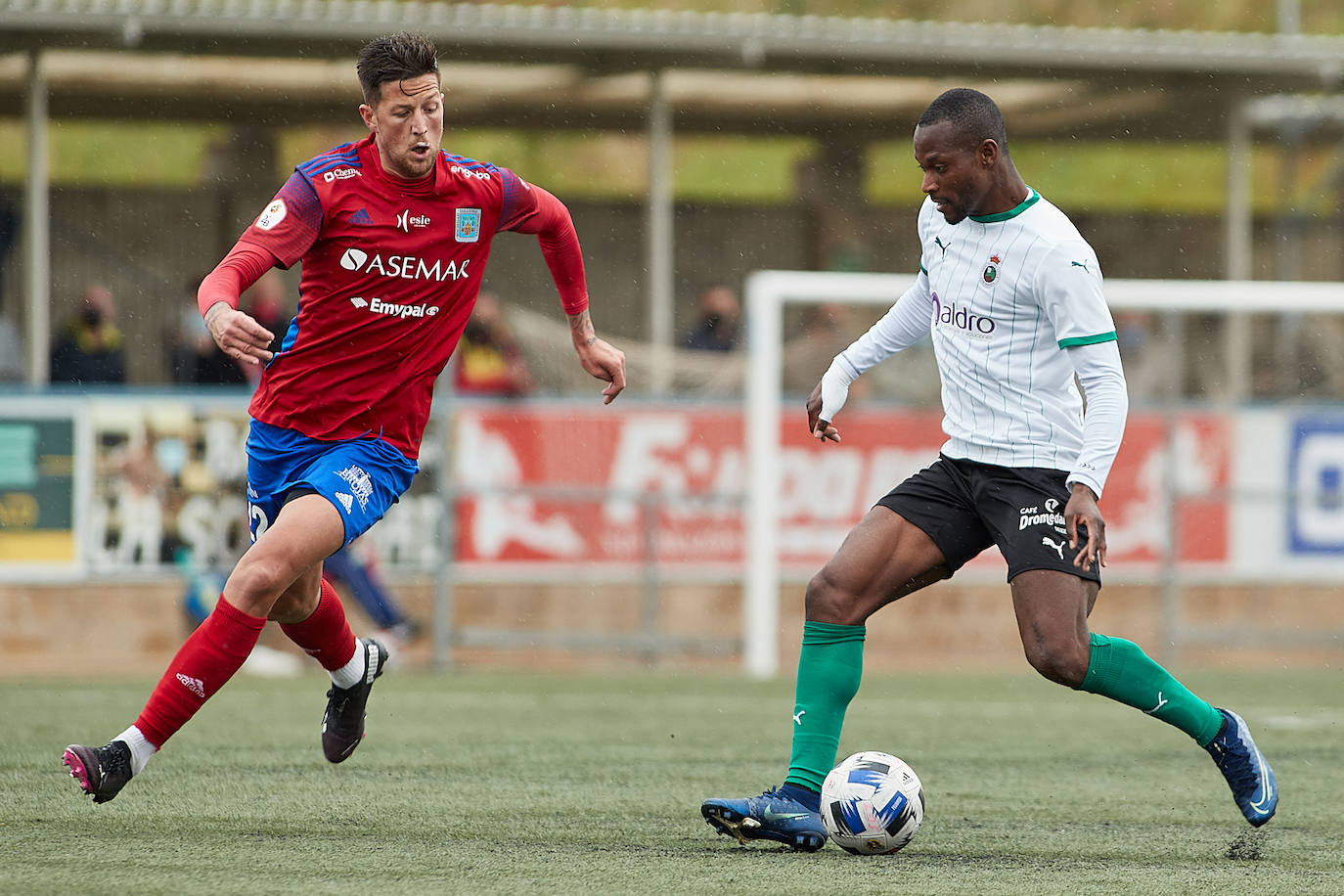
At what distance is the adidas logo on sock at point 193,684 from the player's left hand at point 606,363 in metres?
1.47

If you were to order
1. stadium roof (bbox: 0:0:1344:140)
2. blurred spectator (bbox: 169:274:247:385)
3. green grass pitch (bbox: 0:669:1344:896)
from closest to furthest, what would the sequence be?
green grass pitch (bbox: 0:669:1344:896), blurred spectator (bbox: 169:274:247:385), stadium roof (bbox: 0:0:1344:140)

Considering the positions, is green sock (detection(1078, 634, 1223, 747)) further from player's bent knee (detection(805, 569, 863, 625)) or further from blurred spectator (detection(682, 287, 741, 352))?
blurred spectator (detection(682, 287, 741, 352))

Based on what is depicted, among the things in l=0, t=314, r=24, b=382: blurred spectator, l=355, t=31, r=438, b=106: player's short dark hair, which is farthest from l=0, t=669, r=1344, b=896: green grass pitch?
l=0, t=314, r=24, b=382: blurred spectator

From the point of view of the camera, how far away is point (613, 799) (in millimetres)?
5789

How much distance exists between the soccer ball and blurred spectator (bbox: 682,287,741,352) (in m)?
8.91

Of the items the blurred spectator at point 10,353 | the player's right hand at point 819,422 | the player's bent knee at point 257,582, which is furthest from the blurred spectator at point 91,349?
the player's right hand at point 819,422

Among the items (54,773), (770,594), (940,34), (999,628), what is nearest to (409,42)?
(54,773)

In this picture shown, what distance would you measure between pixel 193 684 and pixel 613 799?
Answer: 4.99ft

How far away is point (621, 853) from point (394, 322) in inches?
64.8

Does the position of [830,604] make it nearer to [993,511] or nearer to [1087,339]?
[993,511]

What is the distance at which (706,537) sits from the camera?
12.5 m

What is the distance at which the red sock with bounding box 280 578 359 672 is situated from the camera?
18.5 feet

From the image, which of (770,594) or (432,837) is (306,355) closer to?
(432,837)

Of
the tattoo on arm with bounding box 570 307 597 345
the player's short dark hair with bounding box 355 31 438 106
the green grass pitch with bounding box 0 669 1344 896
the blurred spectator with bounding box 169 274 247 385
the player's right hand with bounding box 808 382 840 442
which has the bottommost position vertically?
the green grass pitch with bounding box 0 669 1344 896
